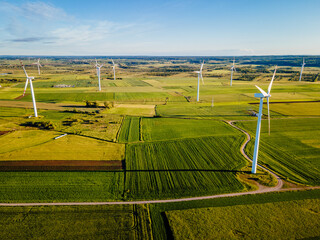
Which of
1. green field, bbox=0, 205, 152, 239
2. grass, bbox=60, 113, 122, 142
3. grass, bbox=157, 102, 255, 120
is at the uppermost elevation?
grass, bbox=157, 102, 255, 120

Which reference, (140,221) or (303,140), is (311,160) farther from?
(140,221)

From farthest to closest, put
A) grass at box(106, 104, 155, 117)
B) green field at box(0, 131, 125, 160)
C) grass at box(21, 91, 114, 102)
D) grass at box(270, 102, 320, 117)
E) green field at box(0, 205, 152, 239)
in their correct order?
grass at box(21, 91, 114, 102) → grass at box(106, 104, 155, 117) → grass at box(270, 102, 320, 117) → green field at box(0, 131, 125, 160) → green field at box(0, 205, 152, 239)

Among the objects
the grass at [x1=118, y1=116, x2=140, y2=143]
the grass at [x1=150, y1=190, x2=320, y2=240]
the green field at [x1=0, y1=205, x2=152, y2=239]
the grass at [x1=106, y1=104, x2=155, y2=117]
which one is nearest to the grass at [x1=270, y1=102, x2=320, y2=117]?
the grass at [x1=106, y1=104, x2=155, y2=117]

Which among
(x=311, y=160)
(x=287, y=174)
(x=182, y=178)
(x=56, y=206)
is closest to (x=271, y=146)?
(x=311, y=160)

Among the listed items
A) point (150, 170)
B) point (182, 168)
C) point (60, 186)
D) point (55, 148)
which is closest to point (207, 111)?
point (182, 168)

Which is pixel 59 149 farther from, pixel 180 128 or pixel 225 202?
pixel 225 202

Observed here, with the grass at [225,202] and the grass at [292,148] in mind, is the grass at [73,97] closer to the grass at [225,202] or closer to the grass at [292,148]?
the grass at [292,148]

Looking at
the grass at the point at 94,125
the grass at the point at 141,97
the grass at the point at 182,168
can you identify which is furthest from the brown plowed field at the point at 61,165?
the grass at the point at 141,97

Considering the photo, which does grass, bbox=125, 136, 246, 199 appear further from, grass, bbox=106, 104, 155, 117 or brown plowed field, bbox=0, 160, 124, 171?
grass, bbox=106, 104, 155, 117
